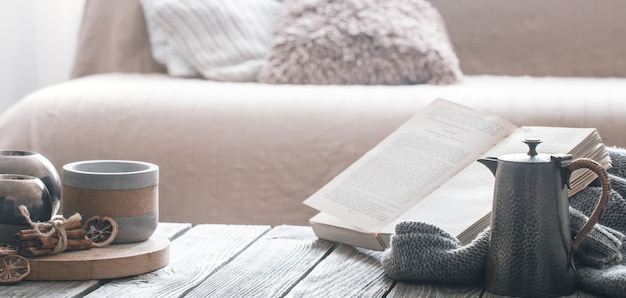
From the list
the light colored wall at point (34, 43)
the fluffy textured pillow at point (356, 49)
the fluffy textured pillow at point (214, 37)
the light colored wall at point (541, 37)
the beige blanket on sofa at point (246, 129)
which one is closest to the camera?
the beige blanket on sofa at point (246, 129)

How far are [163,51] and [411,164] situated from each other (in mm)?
1543

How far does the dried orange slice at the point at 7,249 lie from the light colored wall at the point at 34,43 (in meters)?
2.16

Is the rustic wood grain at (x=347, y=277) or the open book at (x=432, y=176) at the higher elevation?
the open book at (x=432, y=176)

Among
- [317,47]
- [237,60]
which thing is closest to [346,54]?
[317,47]

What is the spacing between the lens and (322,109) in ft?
6.18

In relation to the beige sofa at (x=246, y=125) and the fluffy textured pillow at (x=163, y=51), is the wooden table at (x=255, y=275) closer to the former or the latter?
the beige sofa at (x=246, y=125)

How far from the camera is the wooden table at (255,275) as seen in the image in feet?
2.76

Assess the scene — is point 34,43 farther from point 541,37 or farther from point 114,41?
point 541,37

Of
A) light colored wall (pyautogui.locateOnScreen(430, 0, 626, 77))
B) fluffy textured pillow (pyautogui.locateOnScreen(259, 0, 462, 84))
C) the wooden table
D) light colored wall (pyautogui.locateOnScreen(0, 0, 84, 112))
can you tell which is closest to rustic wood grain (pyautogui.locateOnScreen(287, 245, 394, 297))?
the wooden table

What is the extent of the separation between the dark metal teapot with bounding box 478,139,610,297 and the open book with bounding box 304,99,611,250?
0.12 m

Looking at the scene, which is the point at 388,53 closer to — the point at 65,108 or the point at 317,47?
the point at 317,47

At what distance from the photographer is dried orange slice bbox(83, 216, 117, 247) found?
3.06 ft

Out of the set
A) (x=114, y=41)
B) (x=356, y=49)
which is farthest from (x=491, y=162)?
(x=114, y=41)

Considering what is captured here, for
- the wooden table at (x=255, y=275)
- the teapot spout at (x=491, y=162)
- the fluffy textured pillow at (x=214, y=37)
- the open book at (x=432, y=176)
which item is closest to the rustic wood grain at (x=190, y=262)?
the wooden table at (x=255, y=275)
